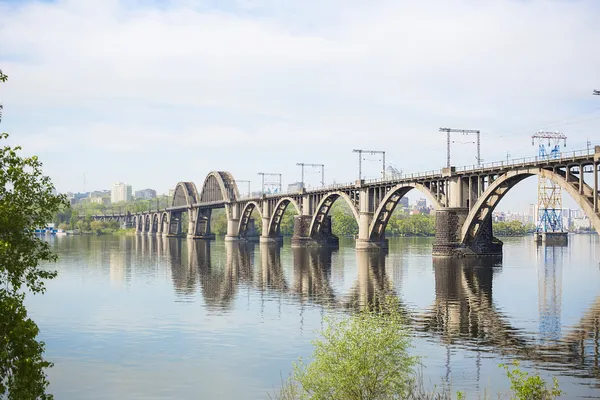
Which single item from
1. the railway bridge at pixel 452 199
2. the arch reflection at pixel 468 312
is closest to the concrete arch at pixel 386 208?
the railway bridge at pixel 452 199

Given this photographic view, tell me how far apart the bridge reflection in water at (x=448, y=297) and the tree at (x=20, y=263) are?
742 inches

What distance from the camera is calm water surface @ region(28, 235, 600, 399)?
2561 cm

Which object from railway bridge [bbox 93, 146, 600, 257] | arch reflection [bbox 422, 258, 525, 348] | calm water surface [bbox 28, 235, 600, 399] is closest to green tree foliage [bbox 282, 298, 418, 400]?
calm water surface [bbox 28, 235, 600, 399]

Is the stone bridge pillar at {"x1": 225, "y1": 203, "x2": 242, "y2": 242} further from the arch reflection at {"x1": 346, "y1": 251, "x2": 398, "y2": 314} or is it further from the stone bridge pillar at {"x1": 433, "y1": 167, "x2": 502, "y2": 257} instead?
the stone bridge pillar at {"x1": 433, "y1": 167, "x2": 502, "y2": 257}

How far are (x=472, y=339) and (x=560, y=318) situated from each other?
9381 mm

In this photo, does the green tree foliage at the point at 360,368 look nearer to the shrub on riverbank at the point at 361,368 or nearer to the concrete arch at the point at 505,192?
the shrub on riverbank at the point at 361,368

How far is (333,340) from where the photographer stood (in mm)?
20438

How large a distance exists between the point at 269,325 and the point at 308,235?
9081 cm

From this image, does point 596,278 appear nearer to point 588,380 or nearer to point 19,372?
point 588,380

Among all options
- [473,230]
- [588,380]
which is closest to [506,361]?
[588,380]

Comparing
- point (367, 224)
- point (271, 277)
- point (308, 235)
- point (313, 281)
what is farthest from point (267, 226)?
point (313, 281)

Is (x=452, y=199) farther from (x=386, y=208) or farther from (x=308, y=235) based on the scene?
(x=308, y=235)

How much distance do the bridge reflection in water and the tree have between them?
18.8m

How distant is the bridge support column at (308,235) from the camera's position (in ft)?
416
